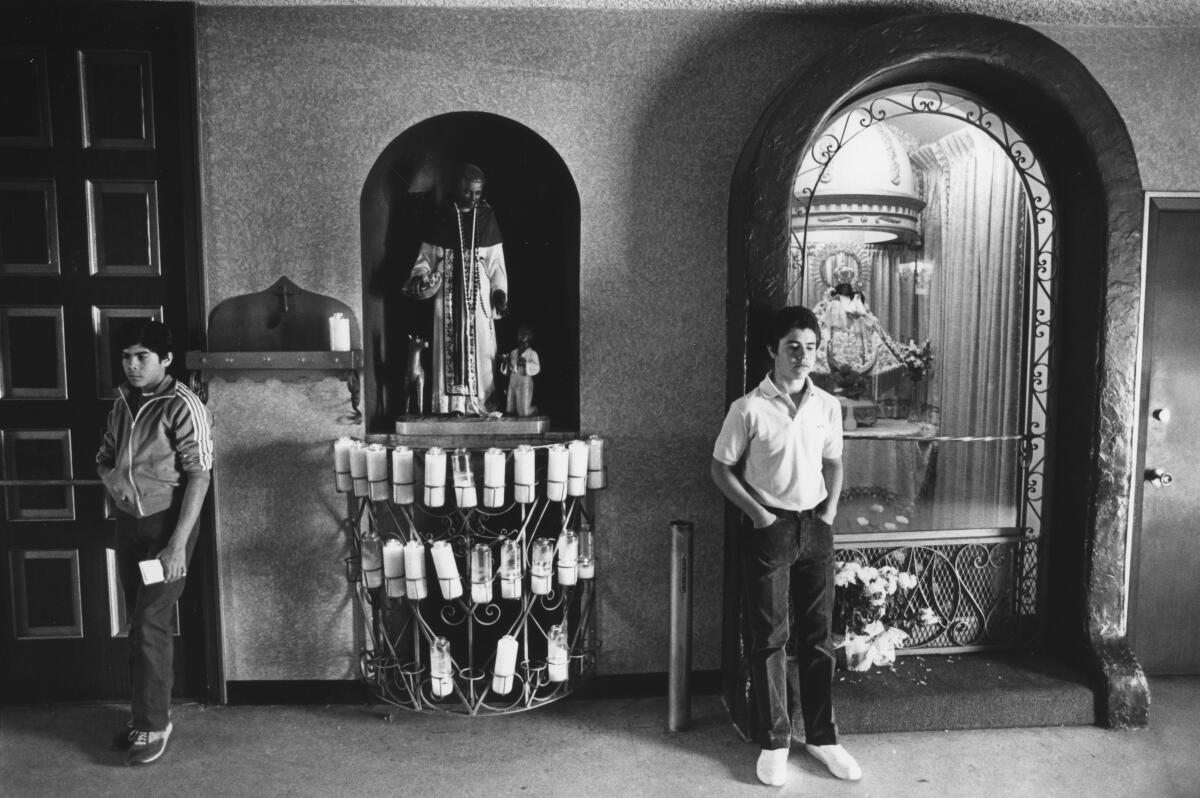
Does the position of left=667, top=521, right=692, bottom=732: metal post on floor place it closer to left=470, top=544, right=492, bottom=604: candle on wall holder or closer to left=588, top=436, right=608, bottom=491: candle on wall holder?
left=588, top=436, right=608, bottom=491: candle on wall holder

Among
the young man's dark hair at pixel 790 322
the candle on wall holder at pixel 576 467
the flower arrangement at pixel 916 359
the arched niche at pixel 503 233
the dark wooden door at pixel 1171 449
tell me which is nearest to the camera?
the young man's dark hair at pixel 790 322

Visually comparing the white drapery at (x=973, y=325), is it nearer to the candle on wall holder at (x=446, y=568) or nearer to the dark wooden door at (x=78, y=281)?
the candle on wall holder at (x=446, y=568)

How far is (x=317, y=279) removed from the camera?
312 cm

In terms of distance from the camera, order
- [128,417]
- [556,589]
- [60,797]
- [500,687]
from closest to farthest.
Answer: [60,797] → [128,417] → [500,687] → [556,589]

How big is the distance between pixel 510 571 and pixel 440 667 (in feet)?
1.53

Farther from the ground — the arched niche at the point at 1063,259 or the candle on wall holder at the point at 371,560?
the arched niche at the point at 1063,259

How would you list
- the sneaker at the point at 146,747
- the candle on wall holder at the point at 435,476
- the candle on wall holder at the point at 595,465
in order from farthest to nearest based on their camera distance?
the candle on wall holder at the point at 595,465
the candle on wall holder at the point at 435,476
the sneaker at the point at 146,747

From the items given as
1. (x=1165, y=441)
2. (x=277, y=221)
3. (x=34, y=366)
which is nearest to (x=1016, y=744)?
(x=1165, y=441)

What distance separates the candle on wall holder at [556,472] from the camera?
2.98m

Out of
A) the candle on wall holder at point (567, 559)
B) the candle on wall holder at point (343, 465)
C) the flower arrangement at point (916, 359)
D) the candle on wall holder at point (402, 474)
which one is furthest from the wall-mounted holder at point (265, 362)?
the flower arrangement at point (916, 359)

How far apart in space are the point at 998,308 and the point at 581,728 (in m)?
2.49

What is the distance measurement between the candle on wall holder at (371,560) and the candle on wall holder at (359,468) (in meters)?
0.18

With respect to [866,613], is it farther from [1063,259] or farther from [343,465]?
[343,465]

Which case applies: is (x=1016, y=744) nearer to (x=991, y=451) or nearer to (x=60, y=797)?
(x=991, y=451)
